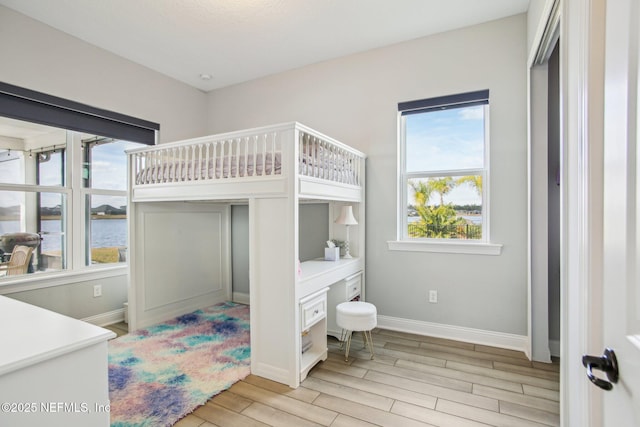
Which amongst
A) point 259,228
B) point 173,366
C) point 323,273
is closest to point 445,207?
point 323,273

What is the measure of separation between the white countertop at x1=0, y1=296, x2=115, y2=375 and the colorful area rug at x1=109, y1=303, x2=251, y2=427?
37.2 inches

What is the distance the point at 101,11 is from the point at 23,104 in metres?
1.03

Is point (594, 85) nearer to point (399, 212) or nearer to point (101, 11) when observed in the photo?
point (399, 212)

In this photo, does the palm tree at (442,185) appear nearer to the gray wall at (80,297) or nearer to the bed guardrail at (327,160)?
the bed guardrail at (327,160)

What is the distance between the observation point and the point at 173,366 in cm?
238

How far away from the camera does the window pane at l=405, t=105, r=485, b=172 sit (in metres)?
2.94

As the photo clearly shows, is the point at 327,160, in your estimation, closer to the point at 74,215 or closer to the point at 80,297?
the point at 74,215

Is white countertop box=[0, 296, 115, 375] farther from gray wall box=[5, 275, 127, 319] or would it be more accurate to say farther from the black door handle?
gray wall box=[5, 275, 127, 319]

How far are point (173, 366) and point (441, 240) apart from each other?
251 centimetres

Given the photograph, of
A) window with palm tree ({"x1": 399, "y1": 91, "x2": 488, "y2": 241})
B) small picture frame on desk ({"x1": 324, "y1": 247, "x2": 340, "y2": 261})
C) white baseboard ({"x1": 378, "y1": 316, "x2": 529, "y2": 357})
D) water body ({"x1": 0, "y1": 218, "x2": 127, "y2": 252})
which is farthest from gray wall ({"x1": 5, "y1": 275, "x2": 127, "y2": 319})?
window with palm tree ({"x1": 399, "y1": 91, "x2": 488, "y2": 241})

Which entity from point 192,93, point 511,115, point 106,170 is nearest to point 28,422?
point 106,170

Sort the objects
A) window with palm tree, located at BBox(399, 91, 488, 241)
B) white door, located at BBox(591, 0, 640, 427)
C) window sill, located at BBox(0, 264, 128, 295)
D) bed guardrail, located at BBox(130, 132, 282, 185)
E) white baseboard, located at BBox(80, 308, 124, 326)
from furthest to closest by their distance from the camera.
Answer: white baseboard, located at BBox(80, 308, 124, 326)
window with palm tree, located at BBox(399, 91, 488, 241)
window sill, located at BBox(0, 264, 128, 295)
bed guardrail, located at BBox(130, 132, 282, 185)
white door, located at BBox(591, 0, 640, 427)

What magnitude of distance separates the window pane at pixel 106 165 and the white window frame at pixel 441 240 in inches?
116

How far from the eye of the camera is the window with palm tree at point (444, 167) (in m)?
2.92
